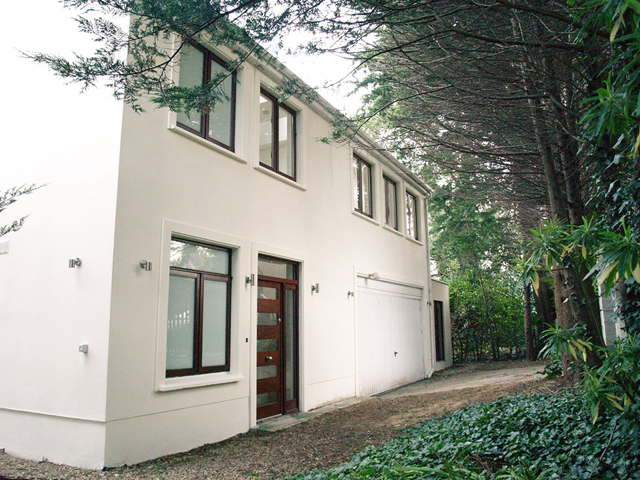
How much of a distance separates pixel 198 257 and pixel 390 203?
828 centimetres

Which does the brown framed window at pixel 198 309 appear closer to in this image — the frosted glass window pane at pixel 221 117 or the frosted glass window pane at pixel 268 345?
the frosted glass window pane at pixel 268 345

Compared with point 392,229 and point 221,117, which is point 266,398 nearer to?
point 221,117

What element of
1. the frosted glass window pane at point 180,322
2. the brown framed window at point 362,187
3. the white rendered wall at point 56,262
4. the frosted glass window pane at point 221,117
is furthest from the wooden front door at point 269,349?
the brown framed window at point 362,187

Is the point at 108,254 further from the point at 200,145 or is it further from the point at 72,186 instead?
the point at 200,145

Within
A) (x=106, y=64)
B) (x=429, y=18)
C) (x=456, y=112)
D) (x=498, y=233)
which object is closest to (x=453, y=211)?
(x=498, y=233)

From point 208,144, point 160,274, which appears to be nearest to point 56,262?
point 160,274

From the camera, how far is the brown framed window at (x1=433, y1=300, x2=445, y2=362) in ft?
56.8

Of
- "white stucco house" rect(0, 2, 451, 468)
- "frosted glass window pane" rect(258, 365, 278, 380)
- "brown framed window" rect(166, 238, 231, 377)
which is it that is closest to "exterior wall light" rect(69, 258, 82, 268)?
"white stucco house" rect(0, 2, 451, 468)

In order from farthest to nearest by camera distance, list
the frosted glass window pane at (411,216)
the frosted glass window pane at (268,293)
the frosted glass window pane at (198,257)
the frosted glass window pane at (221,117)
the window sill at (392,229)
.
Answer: the frosted glass window pane at (411,216), the window sill at (392,229), the frosted glass window pane at (268,293), the frosted glass window pane at (221,117), the frosted glass window pane at (198,257)

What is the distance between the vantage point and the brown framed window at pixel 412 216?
51.7 feet

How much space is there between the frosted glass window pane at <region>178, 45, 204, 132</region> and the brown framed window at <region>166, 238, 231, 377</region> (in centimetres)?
165

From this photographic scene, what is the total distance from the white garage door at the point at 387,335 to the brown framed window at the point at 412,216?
1.85m

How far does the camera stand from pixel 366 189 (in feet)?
41.6

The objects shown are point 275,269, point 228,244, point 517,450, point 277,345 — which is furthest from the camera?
point 275,269
